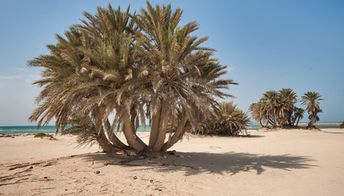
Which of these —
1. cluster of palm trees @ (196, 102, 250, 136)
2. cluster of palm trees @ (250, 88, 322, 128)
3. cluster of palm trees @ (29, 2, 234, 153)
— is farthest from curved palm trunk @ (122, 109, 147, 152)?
cluster of palm trees @ (250, 88, 322, 128)

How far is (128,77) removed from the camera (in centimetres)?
912

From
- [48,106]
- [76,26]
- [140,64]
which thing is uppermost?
[76,26]

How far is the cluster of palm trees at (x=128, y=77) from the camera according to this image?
31.1 ft

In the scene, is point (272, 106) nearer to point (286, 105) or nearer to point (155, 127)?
point (286, 105)

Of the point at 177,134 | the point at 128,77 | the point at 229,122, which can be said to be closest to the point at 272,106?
the point at 229,122

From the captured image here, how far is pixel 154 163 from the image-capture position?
9.71m

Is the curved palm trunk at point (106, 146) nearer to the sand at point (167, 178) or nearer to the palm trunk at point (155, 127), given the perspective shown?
the sand at point (167, 178)

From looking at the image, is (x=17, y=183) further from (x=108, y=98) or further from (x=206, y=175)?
(x=206, y=175)

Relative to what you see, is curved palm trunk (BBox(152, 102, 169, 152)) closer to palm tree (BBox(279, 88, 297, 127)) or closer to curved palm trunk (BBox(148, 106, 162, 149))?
curved palm trunk (BBox(148, 106, 162, 149))

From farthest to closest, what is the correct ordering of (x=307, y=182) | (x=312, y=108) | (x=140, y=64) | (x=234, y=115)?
(x=312, y=108) < (x=234, y=115) < (x=140, y=64) < (x=307, y=182)

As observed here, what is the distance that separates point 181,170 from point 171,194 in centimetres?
271

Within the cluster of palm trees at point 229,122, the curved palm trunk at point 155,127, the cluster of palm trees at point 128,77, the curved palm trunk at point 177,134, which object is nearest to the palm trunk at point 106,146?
the cluster of palm trees at point 128,77

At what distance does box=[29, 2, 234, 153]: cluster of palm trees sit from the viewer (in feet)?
31.1

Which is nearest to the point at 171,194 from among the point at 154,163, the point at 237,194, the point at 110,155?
the point at 237,194
